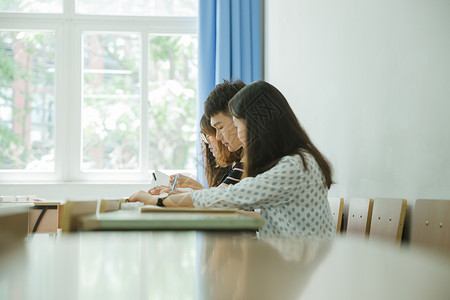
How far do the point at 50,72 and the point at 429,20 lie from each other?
3.47 m

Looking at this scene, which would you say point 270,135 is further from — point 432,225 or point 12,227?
point 12,227

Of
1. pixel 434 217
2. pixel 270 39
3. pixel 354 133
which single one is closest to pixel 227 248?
pixel 434 217

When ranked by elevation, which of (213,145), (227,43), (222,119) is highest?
(227,43)

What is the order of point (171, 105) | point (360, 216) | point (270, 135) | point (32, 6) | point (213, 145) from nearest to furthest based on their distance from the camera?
point (270, 135) → point (360, 216) → point (213, 145) → point (32, 6) → point (171, 105)

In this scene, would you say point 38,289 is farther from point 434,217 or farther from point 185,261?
point 434,217

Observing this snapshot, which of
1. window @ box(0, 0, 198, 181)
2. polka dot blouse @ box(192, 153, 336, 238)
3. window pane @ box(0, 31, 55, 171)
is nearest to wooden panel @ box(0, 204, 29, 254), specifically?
polka dot blouse @ box(192, 153, 336, 238)

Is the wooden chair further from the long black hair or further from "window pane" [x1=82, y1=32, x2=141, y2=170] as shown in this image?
"window pane" [x1=82, y1=32, x2=141, y2=170]

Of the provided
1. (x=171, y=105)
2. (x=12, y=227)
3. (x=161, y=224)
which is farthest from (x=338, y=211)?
(x=171, y=105)

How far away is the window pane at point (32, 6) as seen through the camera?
4.19m

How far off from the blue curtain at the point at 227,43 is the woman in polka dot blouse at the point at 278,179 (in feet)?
8.00

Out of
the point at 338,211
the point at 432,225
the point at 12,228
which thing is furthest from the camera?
the point at 338,211

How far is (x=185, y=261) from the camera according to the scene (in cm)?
50

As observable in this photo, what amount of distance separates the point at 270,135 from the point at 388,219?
43 centimetres

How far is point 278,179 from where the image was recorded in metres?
1.44
